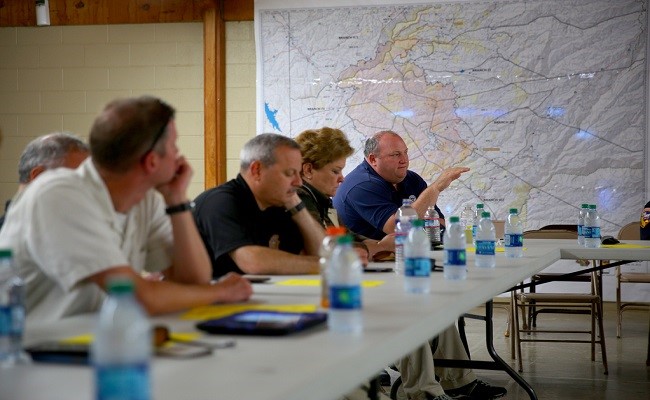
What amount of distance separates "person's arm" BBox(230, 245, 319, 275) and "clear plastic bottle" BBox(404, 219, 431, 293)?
58 cm

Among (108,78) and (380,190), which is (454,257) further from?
(108,78)

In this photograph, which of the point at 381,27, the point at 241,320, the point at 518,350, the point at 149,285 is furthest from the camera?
the point at 381,27

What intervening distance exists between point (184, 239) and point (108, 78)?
5721 millimetres

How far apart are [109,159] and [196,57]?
227 inches

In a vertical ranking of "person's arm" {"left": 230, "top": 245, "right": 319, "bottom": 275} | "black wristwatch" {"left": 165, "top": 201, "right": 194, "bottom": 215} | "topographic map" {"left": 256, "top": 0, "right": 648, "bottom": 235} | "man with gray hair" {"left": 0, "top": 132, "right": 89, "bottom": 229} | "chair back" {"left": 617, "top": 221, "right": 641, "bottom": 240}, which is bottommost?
"chair back" {"left": 617, "top": 221, "right": 641, "bottom": 240}

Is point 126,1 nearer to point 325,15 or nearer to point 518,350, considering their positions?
point 325,15

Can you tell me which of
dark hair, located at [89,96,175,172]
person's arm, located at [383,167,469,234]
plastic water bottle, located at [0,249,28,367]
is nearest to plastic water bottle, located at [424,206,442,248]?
person's arm, located at [383,167,469,234]

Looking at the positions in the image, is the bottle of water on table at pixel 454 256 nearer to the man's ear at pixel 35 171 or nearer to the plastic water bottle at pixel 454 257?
the plastic water bottle at pixel 454 257

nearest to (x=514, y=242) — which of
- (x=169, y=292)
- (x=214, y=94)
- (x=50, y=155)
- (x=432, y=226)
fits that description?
(x=432, y=226)

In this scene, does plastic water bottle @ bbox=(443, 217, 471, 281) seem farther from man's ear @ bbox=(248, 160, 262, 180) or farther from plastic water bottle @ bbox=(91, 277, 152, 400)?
plastic water bottle @ bbox=(91, 277, 152, 400)

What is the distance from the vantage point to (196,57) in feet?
25.8

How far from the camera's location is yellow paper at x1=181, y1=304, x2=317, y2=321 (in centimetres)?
210

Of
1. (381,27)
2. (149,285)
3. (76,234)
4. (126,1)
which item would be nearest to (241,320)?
(149,285)

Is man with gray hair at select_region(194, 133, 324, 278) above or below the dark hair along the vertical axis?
below
